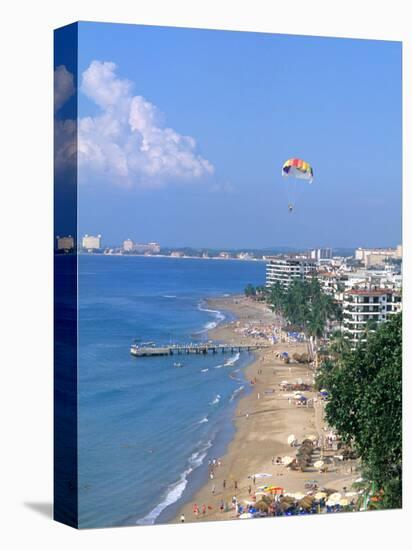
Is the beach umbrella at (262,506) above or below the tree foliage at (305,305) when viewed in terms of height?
below

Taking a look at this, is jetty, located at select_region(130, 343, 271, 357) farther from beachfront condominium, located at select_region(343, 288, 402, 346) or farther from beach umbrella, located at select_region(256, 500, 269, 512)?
beach umbrella, located at select_region(256, 500, 269, 512)

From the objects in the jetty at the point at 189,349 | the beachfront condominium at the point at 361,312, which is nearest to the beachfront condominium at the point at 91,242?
the jetty at the point at 189,349

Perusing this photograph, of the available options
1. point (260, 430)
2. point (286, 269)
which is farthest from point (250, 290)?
point (260, 430)

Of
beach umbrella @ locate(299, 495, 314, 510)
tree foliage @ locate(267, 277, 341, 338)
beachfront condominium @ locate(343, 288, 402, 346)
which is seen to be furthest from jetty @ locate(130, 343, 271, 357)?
beach umbrella @ locate(299, 495, 314, 510)

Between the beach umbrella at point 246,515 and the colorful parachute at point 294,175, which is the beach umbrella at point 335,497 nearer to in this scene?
the beach umbrella at point 246,515

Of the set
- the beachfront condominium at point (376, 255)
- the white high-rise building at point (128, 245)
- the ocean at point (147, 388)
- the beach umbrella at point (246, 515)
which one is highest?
the white high-rise building at point (128, 245)
